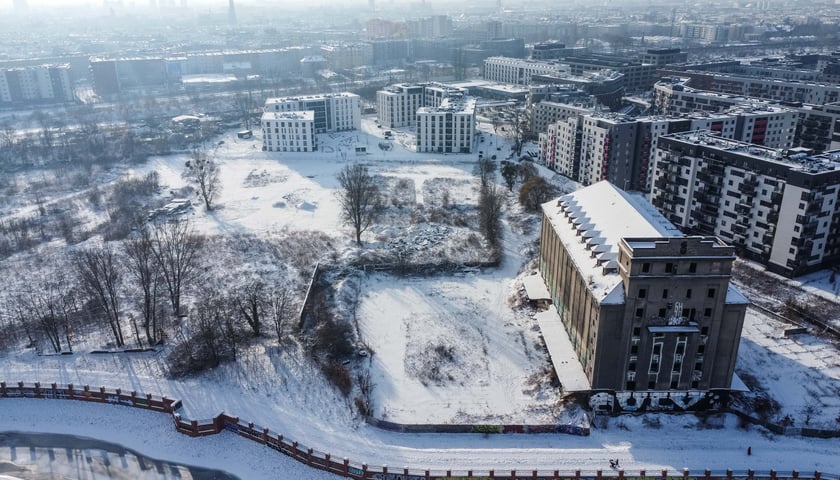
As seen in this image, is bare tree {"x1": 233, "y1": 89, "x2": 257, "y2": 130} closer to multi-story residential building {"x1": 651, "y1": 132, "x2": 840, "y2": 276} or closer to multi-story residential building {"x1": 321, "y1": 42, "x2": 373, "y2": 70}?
multi-story residential building {"x1": 321, "y1": 42, "x2": 373, "y2": 70}

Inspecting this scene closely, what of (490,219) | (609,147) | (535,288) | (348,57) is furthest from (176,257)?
(348,57)

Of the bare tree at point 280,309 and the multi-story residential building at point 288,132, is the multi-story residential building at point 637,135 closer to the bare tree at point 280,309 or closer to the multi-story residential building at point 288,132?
the multi-story residential building at point 288,132

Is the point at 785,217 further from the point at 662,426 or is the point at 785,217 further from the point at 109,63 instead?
the point at 109,63

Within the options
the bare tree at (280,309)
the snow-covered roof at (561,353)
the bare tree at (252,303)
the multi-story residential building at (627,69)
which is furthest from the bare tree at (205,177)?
the multi-story residential building at (627,69)

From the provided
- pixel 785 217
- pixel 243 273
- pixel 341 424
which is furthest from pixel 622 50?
pixel 341 424

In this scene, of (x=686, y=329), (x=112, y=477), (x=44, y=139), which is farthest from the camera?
(x=44, y=139)

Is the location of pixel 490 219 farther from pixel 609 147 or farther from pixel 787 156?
pixel 787 156

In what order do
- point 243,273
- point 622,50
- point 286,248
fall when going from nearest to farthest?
point 243,273 < point 286,248 < point 622,50
